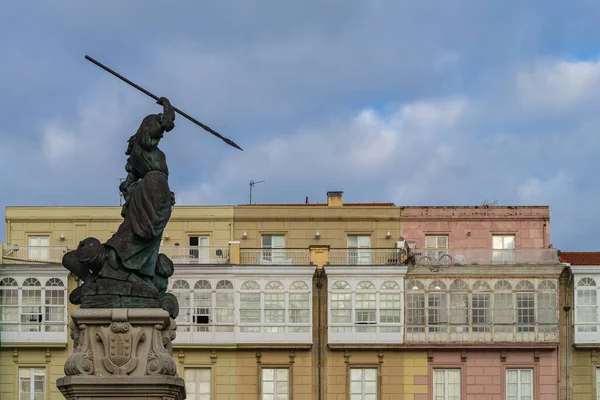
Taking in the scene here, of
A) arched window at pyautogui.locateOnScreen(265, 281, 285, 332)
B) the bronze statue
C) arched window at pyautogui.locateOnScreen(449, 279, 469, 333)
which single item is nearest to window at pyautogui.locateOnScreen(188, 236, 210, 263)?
arched window at pyautogui.locateOnScreen(265, 281, 285, 332)

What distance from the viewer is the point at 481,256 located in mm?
89125

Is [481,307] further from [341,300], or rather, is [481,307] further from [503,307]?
[341,300]

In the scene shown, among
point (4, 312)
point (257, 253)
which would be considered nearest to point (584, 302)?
point (257, 253)

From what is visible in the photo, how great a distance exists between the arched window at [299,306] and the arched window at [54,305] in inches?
438

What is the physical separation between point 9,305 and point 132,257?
65.0 metres

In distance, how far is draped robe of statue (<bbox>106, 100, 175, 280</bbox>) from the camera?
2366cm

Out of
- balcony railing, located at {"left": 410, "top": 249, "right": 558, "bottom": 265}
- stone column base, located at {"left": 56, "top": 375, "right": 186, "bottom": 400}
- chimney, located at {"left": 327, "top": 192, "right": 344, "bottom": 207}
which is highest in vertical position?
chimney, located at {"left": 327, "top": 192, "right": 344, "bottom": 207}

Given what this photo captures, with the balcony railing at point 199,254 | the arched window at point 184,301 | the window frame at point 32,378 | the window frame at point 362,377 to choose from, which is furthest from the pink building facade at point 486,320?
the window frame at point 32,378

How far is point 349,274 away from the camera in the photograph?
8844cm

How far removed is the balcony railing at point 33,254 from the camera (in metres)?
88.5

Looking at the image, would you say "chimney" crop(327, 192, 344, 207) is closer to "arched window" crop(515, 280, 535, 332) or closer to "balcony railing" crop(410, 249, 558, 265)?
"balcony railing" crop(410, 249, 558, 265)

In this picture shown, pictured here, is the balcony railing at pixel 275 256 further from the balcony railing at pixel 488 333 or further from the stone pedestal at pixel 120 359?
the stone pedestal at pixel 120 359

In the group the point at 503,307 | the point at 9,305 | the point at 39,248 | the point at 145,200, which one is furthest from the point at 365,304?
the point at 145,200

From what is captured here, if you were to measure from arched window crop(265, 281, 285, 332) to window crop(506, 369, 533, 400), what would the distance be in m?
11.4
